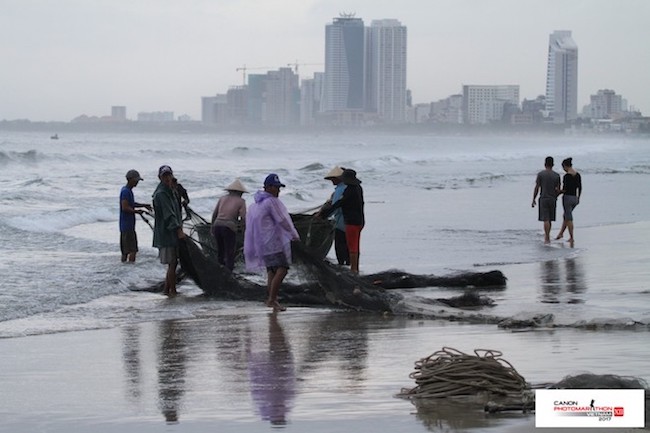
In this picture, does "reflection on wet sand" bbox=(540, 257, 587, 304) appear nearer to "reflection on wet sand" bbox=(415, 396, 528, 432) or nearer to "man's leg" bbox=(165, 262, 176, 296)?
"man's leg" bbox=(165, 262, 176, 296)

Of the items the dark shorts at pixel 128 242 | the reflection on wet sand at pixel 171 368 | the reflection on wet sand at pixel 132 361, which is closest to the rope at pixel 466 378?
the reflection on wet sand at pixel 171 368

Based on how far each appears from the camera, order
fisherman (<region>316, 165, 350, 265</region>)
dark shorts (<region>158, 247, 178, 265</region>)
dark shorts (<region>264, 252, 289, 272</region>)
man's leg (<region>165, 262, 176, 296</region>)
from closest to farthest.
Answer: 1. dark shorts (<region>264, 252, 289, 272</region>)
2. dark shorts (<region>158, 247, 178, 265</region>)
3. man's leg (<region>165, 262, 176, 296</region>)
4. fisherman (<region>316, 165, 350, 265</region>)

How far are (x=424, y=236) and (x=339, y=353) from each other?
1199 centimetres

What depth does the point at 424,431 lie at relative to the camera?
6.12 meters

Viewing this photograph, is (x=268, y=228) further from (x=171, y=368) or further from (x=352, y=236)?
(x=171, y=368)

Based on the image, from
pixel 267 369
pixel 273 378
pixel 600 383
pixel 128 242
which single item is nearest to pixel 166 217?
pixel 128 242

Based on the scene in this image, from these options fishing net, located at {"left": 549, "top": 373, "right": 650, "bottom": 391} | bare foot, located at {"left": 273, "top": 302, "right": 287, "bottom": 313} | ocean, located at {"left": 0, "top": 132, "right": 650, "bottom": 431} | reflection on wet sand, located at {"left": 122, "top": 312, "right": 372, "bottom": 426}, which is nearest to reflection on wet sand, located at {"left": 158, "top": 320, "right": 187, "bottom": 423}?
reflection on wet sand, located at {"left": 122, "top": 312, "right": 372, "bottom": 426}

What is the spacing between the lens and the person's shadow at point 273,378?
22.3ft

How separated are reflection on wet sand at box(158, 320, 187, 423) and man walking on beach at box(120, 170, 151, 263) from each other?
4162mm

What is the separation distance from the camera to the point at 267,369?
816cm

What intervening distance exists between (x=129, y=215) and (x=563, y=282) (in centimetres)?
565

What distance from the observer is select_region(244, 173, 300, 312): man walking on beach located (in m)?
11.5

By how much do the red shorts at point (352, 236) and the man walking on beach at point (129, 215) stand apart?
267cm

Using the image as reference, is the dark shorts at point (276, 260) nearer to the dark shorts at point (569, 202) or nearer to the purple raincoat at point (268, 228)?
the purple raincoat at point (268, 228)
